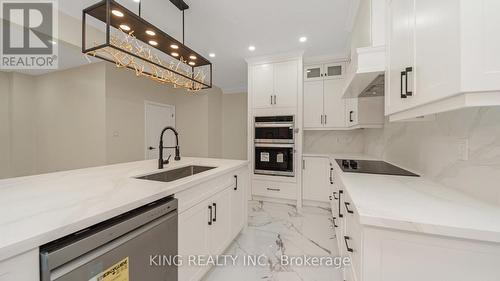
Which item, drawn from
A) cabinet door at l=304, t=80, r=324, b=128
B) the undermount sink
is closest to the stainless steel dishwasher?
the undermount sink

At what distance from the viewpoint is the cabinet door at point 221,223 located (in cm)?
160

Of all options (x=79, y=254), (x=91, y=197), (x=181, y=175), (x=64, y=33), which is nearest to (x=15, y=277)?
(x=79, y=254)

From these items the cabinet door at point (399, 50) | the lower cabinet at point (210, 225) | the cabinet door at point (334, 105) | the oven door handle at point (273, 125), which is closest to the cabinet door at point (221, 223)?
the lower cabinet at point (210, 225)

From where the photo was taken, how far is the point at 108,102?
3.28 metres

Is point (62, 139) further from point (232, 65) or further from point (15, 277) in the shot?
point (15, 277)

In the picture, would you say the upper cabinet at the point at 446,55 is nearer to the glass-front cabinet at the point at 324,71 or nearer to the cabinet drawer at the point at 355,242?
the cabinet drawer at the point at 355,242

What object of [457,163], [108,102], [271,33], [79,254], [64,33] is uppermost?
[271,33]

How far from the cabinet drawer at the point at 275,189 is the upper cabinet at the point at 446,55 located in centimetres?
235

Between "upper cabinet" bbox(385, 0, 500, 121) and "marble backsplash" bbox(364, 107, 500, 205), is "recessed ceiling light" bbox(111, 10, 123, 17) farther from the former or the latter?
"marble backsplash" bbox(364, 107, 500, 205)

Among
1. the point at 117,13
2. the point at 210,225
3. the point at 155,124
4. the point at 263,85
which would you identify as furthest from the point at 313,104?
the point at 155,124

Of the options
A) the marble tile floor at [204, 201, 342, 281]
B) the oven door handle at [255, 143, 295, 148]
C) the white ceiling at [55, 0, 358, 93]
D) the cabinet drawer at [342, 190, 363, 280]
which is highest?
the white ceiling at [55, 0, 358, 93]

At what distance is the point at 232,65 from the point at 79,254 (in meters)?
3.60

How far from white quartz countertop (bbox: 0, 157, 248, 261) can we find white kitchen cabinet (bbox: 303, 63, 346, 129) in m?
2.56

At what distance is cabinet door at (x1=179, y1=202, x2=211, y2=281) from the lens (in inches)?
48.7
